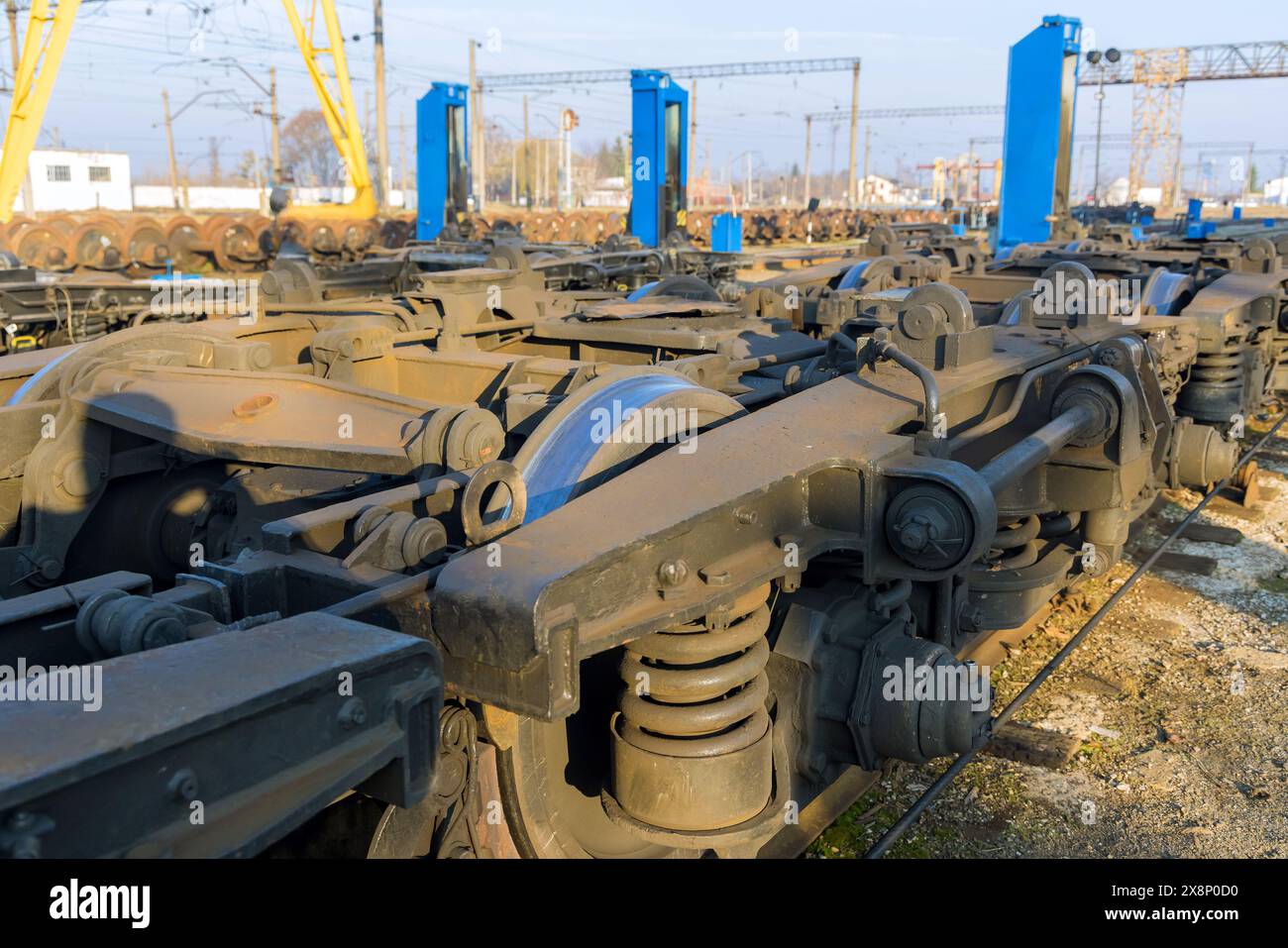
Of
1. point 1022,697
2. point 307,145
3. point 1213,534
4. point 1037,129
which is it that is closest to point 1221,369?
point 1213,534

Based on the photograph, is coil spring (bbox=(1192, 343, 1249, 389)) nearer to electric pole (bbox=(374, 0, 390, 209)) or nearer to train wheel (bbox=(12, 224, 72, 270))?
train wheel (bbox=(12, 224, 72, 270))

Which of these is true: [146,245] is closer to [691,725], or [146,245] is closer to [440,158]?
[440,158]

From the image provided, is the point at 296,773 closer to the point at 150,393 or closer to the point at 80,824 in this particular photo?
the point at 80,824

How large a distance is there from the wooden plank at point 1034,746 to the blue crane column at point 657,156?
19.2m

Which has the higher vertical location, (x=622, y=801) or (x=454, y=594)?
(x=454, y=594)

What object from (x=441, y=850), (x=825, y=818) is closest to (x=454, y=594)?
(x=441, y=850)

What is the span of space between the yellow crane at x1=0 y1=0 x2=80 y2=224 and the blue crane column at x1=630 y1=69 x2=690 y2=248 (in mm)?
9881

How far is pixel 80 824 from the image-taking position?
5.28 feet

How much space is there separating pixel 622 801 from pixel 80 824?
171 cm

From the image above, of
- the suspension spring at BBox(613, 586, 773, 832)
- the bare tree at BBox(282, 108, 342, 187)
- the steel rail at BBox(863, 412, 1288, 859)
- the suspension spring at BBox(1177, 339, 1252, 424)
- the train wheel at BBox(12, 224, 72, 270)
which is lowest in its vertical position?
the steel rail at BBox(863, 412, 1288, 859)

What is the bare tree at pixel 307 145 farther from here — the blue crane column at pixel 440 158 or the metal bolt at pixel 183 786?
the metal bolt at pixel 183 786

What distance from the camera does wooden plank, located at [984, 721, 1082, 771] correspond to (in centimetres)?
454

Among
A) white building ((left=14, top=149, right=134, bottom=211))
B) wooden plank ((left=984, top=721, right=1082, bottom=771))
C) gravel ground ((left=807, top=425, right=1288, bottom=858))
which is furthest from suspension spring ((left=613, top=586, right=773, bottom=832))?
white building ((left=14, top=149, right=134, bottom=211))

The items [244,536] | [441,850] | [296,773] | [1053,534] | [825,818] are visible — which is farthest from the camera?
[1053,534]
